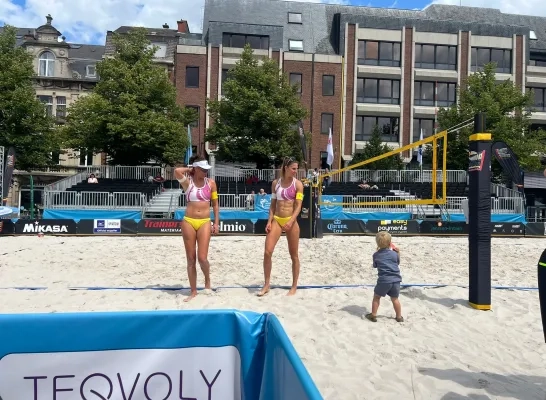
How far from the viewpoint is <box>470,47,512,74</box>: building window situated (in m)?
34.6

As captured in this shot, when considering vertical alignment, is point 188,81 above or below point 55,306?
above

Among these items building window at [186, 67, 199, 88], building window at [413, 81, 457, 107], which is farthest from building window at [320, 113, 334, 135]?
building window at [186, 67, 199, 88]

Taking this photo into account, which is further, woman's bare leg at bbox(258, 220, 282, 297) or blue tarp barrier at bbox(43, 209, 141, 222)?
blue tarp barrier at bbox(43, 209, 141, 222)

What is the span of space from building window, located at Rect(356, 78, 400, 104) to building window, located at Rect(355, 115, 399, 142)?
125cm

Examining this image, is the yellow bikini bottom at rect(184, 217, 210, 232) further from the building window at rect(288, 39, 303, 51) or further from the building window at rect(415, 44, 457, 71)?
the building window at rect(415, 44, 457, 71)

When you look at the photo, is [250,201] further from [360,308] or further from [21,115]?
[360,308]

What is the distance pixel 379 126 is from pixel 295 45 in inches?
332

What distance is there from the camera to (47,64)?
33.9 metres

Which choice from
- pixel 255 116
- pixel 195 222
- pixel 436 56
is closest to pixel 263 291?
pixel 195 222

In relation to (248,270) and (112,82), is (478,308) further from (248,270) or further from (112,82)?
(112,82)

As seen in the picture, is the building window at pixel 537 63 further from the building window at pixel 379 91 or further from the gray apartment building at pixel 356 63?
the building window at pixel 379 91

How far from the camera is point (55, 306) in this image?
5.09 m

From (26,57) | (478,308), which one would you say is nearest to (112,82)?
(26,57)

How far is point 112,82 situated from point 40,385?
2579cm
